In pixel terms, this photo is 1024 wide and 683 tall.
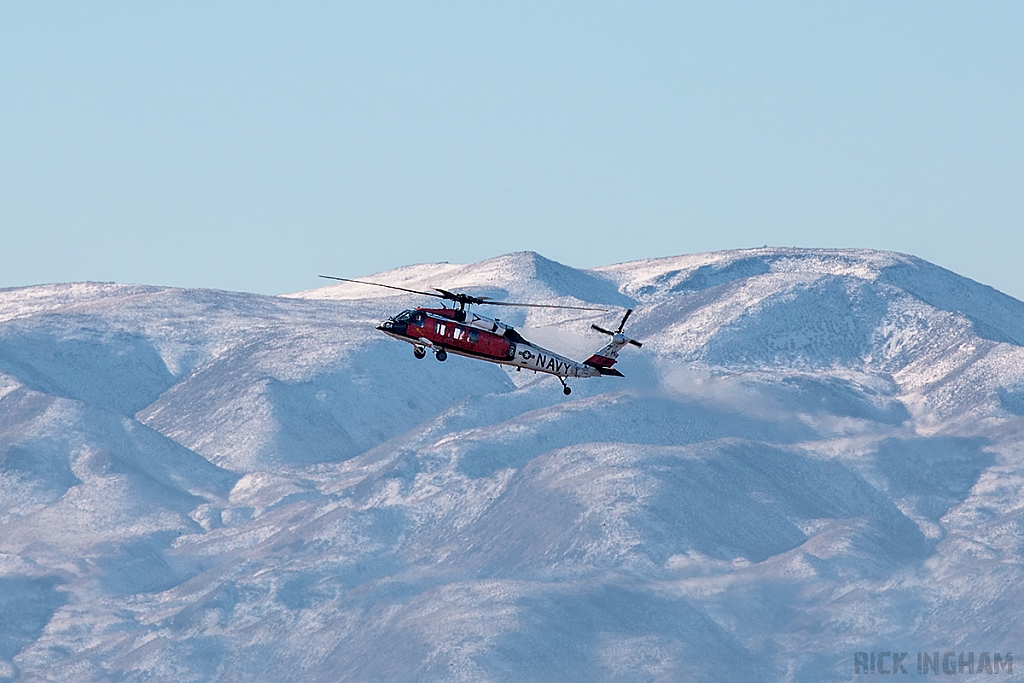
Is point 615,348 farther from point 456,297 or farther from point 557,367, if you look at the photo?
point 456,297

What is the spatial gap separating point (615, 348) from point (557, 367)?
14.9 feet

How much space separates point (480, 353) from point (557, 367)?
7.65m

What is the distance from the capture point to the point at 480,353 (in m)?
138

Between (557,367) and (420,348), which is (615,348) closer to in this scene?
(557,367)

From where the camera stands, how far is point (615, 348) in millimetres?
144625

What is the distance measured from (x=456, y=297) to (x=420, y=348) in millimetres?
4876

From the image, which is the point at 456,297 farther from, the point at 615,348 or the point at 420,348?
the point at 615,348

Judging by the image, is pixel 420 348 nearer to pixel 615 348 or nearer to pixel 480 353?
pixel 480 353

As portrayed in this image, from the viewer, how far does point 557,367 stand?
143750 millimetres

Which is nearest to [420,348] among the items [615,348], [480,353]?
[480,353]

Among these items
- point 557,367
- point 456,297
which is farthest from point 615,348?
point 456,297

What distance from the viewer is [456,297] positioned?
446ft

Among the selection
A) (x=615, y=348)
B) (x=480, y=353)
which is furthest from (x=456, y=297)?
(x=615, y=348)

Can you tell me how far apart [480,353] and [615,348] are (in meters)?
11.5
